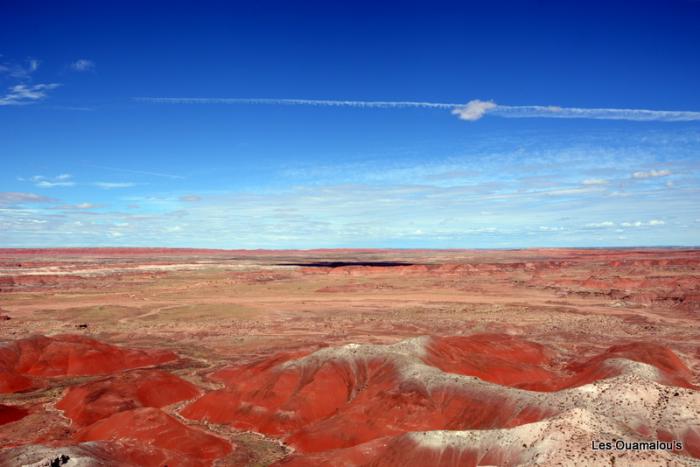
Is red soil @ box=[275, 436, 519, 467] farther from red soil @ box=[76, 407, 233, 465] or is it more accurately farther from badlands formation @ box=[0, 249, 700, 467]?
red soil @ box=[76, 407, 233, 465]

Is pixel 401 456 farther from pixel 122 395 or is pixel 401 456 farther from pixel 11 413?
pixel 11 413

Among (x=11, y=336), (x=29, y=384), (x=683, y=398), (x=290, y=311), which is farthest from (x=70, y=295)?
(x=683, y=398)

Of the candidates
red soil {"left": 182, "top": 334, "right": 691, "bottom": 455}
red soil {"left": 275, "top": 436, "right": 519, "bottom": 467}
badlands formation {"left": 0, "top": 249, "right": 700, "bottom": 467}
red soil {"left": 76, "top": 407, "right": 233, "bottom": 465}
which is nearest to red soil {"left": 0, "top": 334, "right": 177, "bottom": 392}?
badlands formation {"left": 0, "top": 249, "right": 700, "bottom": 467}

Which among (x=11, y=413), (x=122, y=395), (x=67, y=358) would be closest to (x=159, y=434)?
(x=122, y=395)

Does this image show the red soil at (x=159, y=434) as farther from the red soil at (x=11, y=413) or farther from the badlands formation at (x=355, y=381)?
the red soil at (x=11, y=413)

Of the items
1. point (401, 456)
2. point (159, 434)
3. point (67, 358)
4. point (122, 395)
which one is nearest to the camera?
point (401, 456)
